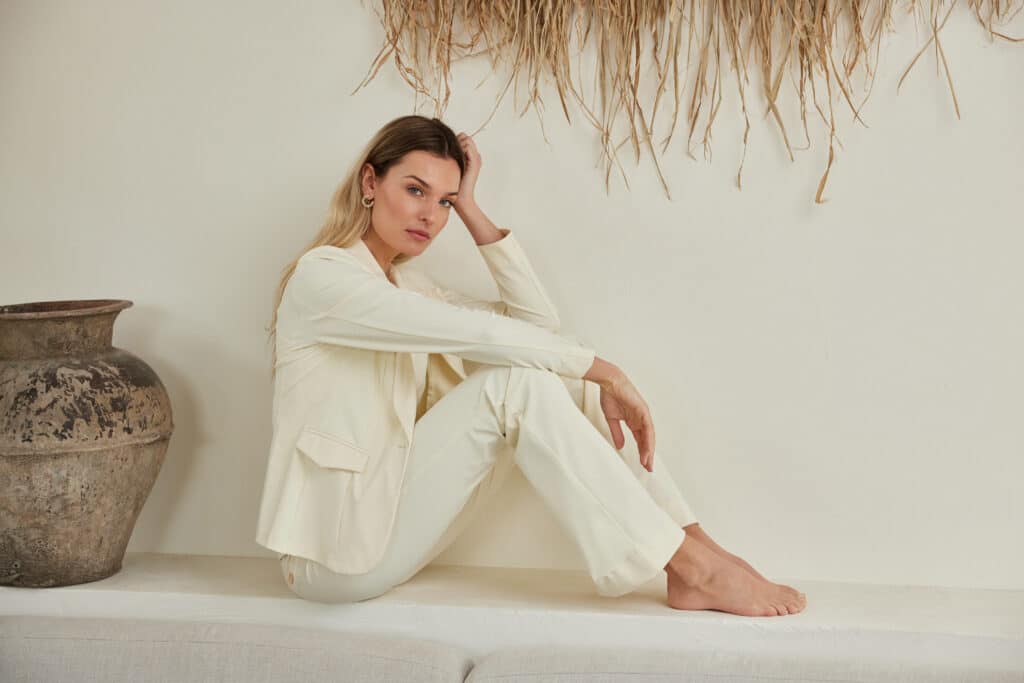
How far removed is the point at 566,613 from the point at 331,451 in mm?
551

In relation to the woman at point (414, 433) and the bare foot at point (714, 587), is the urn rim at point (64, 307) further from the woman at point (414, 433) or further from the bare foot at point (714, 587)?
the bare foot at point (714, 587)

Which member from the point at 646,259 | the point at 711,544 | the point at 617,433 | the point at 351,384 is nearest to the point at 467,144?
the point at 646,259

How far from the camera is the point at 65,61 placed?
105 inches

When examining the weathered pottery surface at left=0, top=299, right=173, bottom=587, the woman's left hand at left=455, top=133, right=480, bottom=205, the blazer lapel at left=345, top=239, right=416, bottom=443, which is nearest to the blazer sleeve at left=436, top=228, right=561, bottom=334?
the woman's left hand at left=455, top=133, right=480, bottom=205

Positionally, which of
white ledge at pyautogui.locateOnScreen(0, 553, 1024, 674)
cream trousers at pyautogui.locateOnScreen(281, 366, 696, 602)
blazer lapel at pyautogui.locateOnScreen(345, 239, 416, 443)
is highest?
blazer lapel at pyautogui.locateOnScreen(345, 239, 416, 443)

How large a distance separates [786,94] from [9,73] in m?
1.83

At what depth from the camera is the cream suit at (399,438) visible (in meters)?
2.06

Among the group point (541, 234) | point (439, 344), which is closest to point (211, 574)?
point (439, 344)

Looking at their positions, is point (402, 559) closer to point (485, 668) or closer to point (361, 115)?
point (485, 668)

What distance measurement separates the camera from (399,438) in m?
2.18

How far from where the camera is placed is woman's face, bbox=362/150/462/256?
2.26m

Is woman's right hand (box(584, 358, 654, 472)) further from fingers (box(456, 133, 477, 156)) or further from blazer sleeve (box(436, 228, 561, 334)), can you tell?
fingers (box(456, 133, 477, 156))

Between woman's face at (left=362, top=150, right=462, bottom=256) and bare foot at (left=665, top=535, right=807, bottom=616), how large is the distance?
81 centimetres

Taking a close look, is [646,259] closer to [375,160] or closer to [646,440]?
[646,440]
